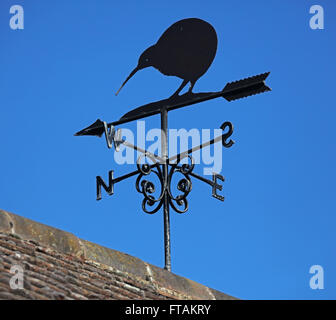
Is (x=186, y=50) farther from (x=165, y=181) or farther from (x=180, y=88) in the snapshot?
(x=165, y=181)

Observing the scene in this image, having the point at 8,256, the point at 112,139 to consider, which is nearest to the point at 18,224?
the point at 8,256

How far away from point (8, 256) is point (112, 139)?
1.51 meters

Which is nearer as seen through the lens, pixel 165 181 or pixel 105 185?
pixel 165 181

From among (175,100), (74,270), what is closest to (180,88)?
(175,100)

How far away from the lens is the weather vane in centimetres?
630

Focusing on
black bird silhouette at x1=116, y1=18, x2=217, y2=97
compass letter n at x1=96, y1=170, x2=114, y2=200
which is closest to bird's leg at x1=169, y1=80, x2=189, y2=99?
black bird silhouette at x1=116, y1=18, x2=217, y2=97

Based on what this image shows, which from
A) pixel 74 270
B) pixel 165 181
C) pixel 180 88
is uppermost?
pixel 180 88

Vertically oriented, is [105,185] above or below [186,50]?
below

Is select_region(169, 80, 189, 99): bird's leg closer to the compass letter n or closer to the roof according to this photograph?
the compass letter n

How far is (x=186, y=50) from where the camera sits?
6.83m

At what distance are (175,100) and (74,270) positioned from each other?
1.84 m

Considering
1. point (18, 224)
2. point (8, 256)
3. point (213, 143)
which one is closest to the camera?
point (8, 256)
